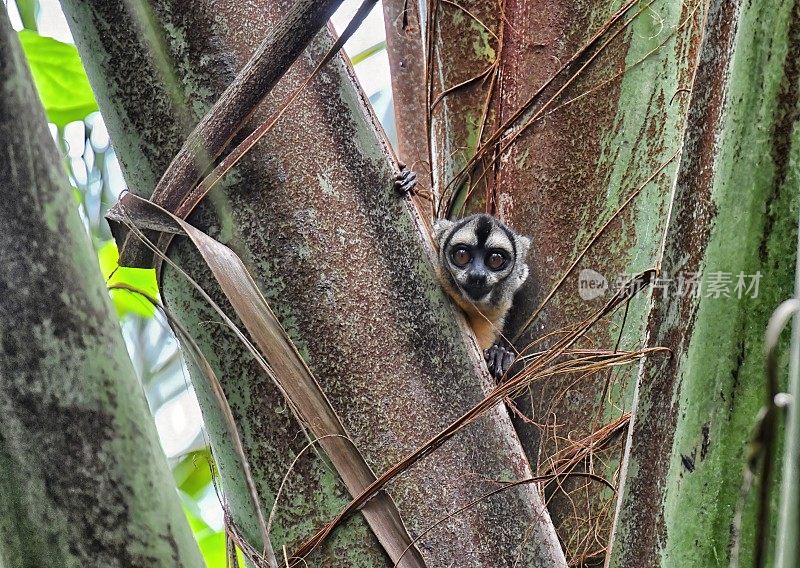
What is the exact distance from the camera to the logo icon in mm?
2158

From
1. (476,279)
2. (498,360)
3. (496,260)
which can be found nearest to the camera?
(498,360)

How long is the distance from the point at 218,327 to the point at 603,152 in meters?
1.14

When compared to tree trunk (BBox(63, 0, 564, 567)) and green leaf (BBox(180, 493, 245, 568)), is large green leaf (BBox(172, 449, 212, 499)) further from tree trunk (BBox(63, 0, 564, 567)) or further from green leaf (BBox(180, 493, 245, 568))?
tree trunk (BBox(63, 0, 564, 567))

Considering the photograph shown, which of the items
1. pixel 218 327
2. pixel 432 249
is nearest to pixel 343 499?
pixel 218 327

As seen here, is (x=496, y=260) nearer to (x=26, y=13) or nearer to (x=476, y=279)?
(x=476, y=279)

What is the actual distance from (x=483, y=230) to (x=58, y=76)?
164 cm

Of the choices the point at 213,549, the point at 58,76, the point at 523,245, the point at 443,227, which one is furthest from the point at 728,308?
the point at 443,227

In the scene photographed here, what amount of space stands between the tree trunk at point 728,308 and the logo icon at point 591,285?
3.28ft

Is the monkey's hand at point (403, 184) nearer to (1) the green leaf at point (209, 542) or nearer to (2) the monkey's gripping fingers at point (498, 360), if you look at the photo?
(1) the green leaf at point (209, 542)

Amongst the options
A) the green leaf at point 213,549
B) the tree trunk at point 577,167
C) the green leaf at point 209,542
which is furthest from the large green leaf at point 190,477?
the tree trunk at point 577,167

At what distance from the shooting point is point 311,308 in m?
1.54

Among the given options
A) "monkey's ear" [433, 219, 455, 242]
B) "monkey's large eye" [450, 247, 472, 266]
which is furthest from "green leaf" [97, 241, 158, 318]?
"monkey's large eye" [450, 247, 472, 266]

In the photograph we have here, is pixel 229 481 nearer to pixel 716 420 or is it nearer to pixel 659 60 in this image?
pixel 716 420

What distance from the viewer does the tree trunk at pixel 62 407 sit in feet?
2.94
